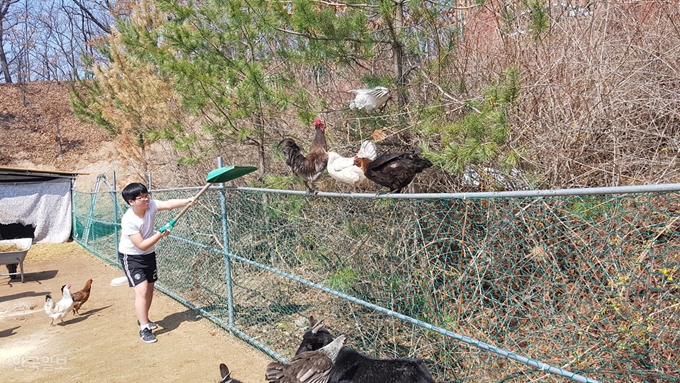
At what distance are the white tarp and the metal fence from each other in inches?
338

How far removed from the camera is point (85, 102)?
13133 mm

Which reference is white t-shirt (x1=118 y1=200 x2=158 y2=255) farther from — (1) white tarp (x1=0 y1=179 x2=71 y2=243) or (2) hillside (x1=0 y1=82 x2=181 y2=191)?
(2) hillside (x1=0 y1=82 x2=181 y2=191)

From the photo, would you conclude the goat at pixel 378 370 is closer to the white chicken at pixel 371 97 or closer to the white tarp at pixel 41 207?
the white chicken at pixel 371 97

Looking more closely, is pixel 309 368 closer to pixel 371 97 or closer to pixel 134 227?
pixel 371 97

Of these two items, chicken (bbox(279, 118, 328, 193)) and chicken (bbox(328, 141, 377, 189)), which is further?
chicken (bbox(279, 118, 328, 193))

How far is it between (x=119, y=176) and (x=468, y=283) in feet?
72.9

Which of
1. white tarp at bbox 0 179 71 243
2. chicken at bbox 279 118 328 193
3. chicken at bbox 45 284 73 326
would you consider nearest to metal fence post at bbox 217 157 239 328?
chicken at bbox 279 118 328 193

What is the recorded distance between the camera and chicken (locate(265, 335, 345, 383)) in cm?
280

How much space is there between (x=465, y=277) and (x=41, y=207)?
13664mm

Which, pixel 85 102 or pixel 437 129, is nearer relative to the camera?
pixel 437 129

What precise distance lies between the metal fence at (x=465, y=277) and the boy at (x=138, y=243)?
28.8 inches

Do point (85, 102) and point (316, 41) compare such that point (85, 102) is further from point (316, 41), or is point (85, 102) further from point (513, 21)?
point (513, 21)

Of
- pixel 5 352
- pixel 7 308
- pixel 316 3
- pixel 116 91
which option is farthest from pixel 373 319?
pixel 116 91

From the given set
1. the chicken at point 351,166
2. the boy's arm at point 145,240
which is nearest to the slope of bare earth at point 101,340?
the boy's arm at point 145,240
